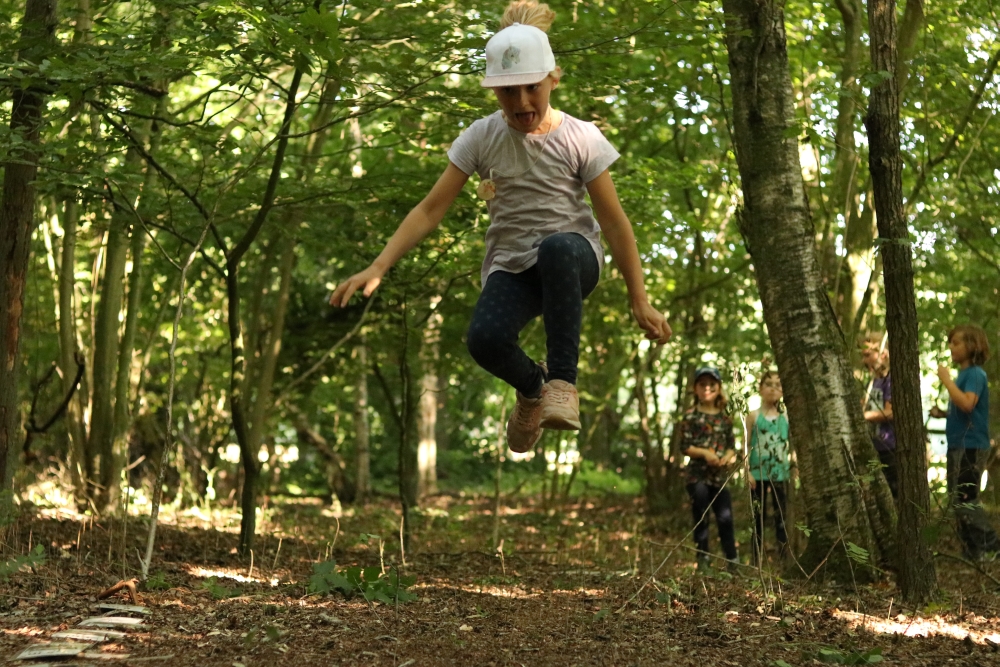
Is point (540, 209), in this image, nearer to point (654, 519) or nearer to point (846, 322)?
point (846, 322)

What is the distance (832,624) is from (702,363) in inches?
247

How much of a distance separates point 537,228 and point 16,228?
3.79 m

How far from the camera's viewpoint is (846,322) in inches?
320

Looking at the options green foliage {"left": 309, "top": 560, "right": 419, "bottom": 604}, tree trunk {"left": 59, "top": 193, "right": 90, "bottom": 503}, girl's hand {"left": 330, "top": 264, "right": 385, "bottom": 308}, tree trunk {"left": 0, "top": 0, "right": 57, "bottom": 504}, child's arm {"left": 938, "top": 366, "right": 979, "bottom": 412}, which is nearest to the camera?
girl's hand {"left": 330, "top": 264, "right": 385, "bottom": 308}

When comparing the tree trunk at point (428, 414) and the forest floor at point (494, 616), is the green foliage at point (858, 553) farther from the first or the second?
the tree trunk at point (428, 414)

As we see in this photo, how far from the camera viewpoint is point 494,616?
4.91 meters

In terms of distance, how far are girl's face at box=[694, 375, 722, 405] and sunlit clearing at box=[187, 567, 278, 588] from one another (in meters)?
3.35

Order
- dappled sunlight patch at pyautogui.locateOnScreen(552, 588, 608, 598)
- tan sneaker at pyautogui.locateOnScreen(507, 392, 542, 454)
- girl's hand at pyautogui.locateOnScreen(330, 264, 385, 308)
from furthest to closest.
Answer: dappled sunlight patch at pyautogui.locateOnScreen(552, 588, 608, 598) < tan sneaker at pyautogui.locateOnScreen(507, 392, 542, 454) < girl's hand at pyautogui.locateOnScreen(330, 264, 385, 308)

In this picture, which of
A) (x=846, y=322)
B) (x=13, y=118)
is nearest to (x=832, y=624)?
(x=846, y=322)

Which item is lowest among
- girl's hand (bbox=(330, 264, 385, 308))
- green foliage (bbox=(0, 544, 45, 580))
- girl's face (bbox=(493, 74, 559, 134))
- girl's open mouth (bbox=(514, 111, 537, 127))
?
green foliage (bbox=(0, 544, 45, 580))

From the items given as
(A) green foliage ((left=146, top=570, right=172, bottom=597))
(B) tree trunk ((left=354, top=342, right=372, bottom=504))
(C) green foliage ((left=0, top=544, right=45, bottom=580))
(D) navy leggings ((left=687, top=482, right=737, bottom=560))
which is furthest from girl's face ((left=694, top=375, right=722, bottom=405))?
(B) tree trunk ((left=354, top=342, right=372, bottom=504))

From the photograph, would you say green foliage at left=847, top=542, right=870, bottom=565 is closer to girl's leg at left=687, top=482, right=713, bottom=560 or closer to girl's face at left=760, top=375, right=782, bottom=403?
girl's leg at left=687, top=482, right=713, bottom=560

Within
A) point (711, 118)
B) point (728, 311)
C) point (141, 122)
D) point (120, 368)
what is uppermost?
point (711, 118)

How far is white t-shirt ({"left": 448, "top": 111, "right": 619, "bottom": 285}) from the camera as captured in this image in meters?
4.17
